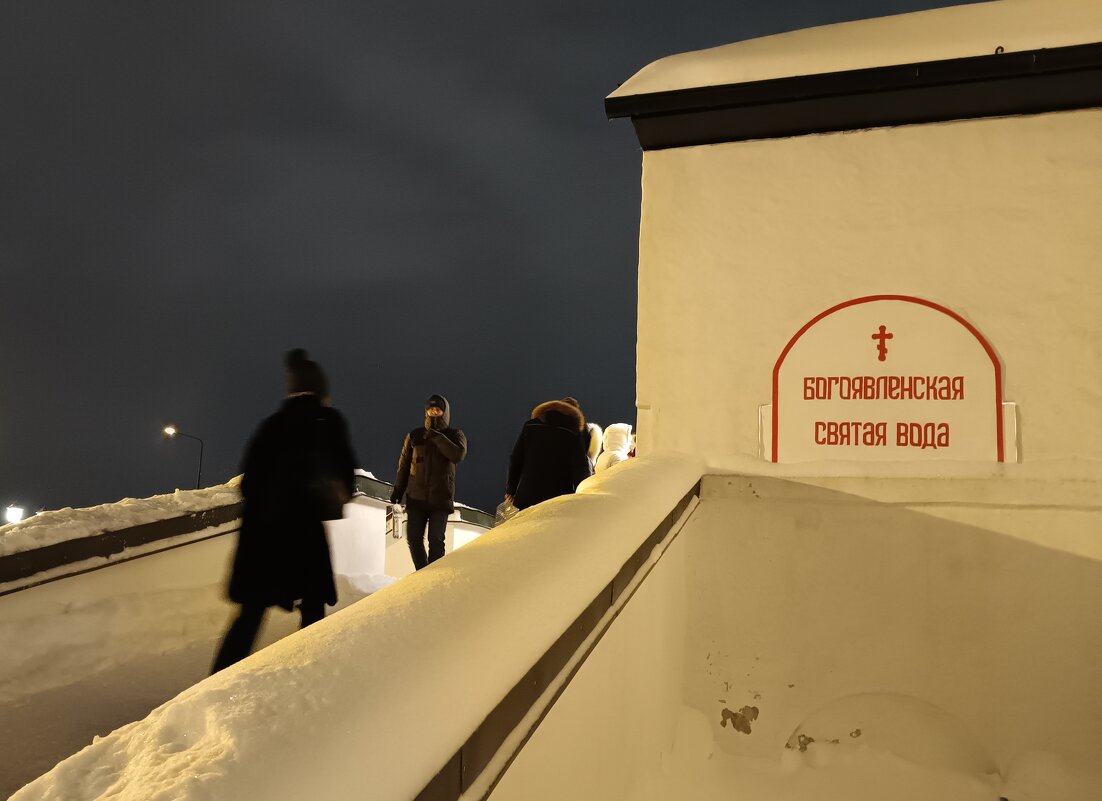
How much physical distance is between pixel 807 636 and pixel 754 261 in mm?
1783

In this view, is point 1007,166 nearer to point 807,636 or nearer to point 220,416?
point 807,636

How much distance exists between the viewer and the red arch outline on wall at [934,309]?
10.2 feet

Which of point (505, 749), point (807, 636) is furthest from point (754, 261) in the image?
point (505, 749)

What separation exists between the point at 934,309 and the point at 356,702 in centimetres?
312

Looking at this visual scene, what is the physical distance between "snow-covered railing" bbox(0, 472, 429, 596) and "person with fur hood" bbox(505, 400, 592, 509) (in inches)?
73.9

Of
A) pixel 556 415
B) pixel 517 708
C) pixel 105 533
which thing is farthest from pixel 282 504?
pixel 517 708

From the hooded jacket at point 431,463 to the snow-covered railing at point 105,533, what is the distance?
121 centimetres

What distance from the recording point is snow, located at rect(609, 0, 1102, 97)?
3043 millimetres

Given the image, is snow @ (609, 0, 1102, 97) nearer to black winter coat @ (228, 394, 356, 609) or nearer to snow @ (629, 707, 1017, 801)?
black winter coat @ (228, 394, 356, 609)

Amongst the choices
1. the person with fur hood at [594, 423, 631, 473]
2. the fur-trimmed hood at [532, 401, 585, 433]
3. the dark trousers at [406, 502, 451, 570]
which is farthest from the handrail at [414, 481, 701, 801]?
the person with fur hood at [594, 423, 631, 473]

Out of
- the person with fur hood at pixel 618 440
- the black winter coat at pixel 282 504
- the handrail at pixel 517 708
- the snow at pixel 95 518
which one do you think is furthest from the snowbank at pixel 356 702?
the person with fur hood at pixel 618 440

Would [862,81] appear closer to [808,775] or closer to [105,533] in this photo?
[808,775]

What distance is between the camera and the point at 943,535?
315 cm

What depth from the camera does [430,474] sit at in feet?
17.4
